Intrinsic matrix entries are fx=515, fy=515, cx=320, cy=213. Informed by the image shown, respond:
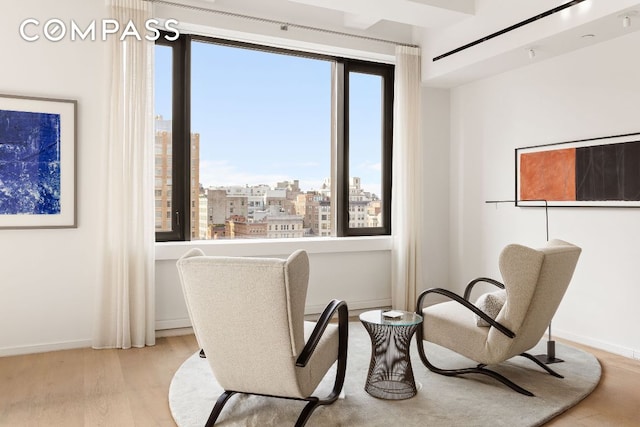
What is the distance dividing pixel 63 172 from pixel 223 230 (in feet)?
4.99

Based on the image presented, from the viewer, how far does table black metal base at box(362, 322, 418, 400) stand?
10.2ft

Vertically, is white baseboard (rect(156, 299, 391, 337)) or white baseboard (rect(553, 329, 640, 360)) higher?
white baseboard (rect(156, 299, 391, 337))

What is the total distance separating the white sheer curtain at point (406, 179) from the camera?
5344mm

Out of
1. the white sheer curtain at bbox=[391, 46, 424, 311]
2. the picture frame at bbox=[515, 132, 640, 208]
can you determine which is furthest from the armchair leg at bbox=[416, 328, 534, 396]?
the white sheer curtain at bbox=[391, 46, 424, 311]

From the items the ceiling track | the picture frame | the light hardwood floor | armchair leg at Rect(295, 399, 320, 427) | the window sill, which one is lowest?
the light hardwood floor

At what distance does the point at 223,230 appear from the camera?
498 centimetres

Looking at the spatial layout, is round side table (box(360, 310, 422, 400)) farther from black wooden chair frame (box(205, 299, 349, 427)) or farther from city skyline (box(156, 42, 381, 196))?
city skyline (box(156, 42, 381, 196))

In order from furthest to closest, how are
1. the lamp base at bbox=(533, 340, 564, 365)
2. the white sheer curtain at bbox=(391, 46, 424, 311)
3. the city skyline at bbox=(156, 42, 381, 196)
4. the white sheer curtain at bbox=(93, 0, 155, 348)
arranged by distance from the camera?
the white sheer curtain at bbox=(391, 46, 424, 311)
the city skyline at bbox=(156, 42, 381, 196)
the white sheer curtain at bbox=(93, 0, 155, 348)
the lamp base at bbox=(533, 340, 564, 365)

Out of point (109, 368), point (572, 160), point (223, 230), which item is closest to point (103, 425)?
point (109, 368)

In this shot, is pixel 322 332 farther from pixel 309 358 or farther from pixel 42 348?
pixel 42 348

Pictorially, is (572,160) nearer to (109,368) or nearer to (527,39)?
(527,39)

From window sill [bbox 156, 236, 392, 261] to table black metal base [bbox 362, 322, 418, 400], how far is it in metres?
1.90

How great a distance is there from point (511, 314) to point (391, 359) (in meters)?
0.77

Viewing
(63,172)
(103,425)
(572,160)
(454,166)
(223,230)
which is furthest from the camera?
(454,166)
